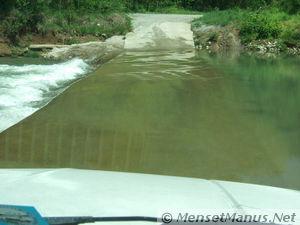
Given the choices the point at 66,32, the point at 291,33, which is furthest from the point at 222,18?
the point at 66,32

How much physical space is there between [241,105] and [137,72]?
216 inches

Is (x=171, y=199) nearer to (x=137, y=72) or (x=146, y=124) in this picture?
(x=146, y=124)

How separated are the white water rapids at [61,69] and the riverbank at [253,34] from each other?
42.4 inches

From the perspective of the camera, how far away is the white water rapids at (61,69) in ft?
33.2

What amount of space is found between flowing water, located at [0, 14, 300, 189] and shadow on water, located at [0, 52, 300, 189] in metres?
0.01

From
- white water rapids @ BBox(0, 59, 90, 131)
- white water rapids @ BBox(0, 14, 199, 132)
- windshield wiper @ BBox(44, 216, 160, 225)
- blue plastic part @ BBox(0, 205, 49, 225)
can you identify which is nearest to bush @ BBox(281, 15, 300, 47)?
white water rapids @ BBox(0, 14, 199, 132)

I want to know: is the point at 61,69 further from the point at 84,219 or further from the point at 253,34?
the point at 84,219

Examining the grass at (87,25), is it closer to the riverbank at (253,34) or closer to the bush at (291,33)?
the riverbank at (253,34)

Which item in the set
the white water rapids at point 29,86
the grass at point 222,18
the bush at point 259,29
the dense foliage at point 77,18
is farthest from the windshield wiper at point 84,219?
the grass at point 222,18

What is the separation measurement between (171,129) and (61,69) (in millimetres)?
8846

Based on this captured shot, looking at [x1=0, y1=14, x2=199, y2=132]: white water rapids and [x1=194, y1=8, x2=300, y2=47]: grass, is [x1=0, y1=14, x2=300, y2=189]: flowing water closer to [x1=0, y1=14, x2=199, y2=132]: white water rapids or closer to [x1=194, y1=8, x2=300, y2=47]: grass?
[x1=0, y1=14, x2=199, y2=132]: white water rapids

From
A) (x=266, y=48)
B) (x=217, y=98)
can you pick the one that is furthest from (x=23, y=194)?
(x=266, y=48)

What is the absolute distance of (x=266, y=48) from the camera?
24391mm

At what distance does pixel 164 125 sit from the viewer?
8422 mm
